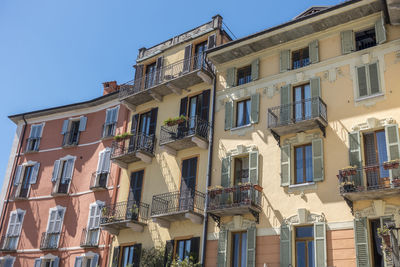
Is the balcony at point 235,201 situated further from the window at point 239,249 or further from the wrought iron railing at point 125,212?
the wrought iron railing at point 125,212

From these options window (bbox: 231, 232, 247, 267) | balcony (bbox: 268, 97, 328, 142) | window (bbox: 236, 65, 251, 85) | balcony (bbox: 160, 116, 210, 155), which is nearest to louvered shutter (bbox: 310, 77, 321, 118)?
balcony (bbox: 268, 97, 328, 142)

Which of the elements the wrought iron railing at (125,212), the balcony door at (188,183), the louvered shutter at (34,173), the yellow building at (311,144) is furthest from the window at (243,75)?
the louvered shutter at (34,173)

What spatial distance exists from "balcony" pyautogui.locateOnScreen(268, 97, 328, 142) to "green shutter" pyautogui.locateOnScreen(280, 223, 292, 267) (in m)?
3.82

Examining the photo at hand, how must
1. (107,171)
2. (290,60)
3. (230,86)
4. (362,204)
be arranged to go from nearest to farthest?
(362,204) < (290,60) < (230,86) < (107,171)

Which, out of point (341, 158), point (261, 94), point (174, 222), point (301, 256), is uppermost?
point (261, 94)

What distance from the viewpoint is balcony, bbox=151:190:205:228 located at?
2098cm

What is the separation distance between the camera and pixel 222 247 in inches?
782

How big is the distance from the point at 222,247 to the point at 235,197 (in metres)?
2.05

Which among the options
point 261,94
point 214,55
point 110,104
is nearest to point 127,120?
point 110,104

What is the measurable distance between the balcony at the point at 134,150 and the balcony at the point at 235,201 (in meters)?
5.11

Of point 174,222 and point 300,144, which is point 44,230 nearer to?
point 174,222

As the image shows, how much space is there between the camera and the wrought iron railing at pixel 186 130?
2284 centimetres

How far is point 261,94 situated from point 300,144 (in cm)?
329

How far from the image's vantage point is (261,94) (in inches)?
864
